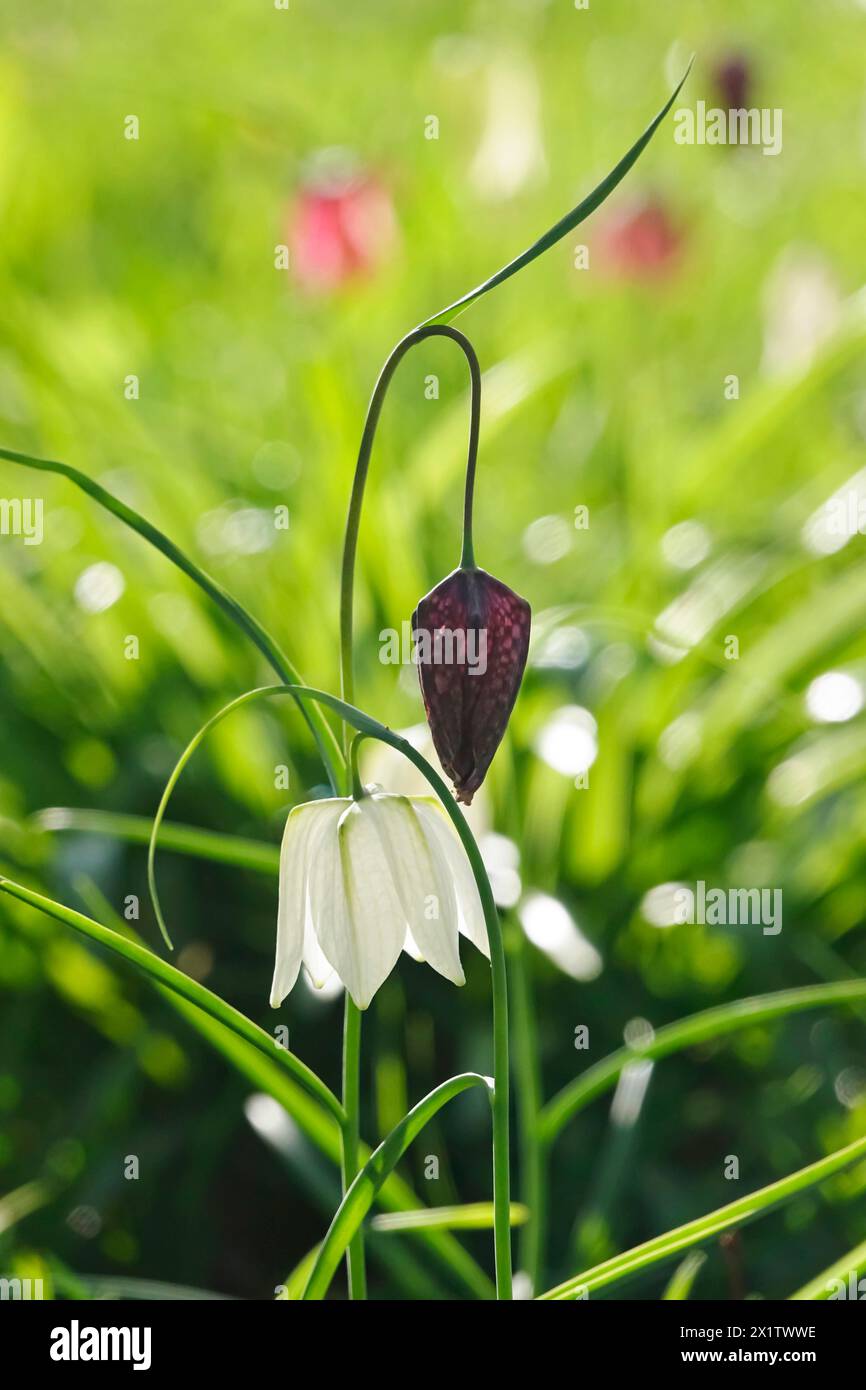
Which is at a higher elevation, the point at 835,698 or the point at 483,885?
the point at 835,698

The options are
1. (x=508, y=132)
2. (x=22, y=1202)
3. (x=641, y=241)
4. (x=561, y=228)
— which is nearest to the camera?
(x=561, y=228)

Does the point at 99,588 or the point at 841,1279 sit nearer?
the point at 841,1279

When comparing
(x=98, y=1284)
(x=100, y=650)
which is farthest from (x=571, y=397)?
(x=98, y=1284)

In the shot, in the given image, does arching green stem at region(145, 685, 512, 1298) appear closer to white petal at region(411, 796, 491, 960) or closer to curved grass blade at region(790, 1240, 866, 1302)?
white petal at region(411, 796, 491, 960)

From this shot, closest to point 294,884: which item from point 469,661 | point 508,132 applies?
point 469,661

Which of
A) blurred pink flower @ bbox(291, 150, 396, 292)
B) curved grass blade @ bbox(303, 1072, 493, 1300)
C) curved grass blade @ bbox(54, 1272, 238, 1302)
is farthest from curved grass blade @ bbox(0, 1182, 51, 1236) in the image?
blurred pink flower @ bbox(291, 150, 396, 292)

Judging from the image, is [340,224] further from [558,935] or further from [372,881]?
[372,881]

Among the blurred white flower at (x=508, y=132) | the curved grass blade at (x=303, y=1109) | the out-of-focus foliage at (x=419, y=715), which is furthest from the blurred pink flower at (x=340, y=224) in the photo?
the curved grass blade at (x=303, y=1109)

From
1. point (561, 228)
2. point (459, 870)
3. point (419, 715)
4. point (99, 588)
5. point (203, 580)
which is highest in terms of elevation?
point (99, 588)
